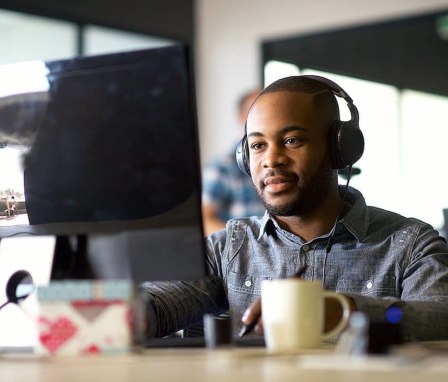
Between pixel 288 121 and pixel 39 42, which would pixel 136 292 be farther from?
pixel 39 42

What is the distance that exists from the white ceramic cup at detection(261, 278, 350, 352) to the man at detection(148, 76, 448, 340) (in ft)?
1.81

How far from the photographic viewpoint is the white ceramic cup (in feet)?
3.85

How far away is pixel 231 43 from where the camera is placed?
5.89 metres

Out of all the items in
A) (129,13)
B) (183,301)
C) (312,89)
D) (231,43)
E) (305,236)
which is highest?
(129,13)

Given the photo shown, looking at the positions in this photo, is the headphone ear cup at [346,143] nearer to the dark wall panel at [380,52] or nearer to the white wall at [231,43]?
the dark wall panel at [380,52]

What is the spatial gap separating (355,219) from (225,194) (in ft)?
10.1

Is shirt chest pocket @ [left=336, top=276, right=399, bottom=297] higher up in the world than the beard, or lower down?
lower down

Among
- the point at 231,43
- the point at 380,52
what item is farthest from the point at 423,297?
the point at 231,43

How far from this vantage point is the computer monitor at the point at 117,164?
120cm

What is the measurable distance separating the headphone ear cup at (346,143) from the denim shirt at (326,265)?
4.5 inches

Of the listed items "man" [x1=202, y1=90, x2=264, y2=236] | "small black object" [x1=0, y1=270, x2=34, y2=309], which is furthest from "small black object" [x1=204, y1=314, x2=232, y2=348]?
"man" [x1=202, y1=90, x2=264, y2=236]

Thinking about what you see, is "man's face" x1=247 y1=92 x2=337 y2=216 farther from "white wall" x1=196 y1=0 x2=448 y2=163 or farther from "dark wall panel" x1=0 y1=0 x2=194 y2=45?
"white wall" x1=196 y1=0 x2=448 y2=163

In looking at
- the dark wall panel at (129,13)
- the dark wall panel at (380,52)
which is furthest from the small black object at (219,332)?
the dark wall panel at (129,13)

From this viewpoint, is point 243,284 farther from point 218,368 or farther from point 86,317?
point 218,368
